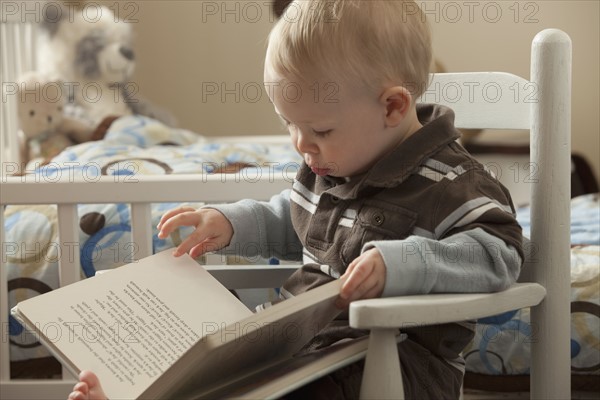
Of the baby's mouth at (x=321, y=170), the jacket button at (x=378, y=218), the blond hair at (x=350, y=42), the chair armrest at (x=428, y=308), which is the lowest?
the chair armrest at (x=428, y=308)

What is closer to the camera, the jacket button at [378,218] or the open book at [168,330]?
the open book at [168,330]

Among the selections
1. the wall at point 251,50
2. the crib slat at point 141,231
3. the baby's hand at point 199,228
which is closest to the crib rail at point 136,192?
the crib slat at point 141,231

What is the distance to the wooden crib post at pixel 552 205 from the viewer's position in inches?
34.6

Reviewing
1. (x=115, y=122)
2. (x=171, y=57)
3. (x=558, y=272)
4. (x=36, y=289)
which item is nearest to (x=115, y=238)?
(x=36, y=289)

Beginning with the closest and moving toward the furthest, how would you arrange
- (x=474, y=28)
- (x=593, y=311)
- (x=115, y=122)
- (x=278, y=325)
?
(x=278, y=325), (x=593, y=311), (x=115, y=122), (x=474, y=28)

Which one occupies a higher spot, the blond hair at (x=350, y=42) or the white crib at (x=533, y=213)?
the blond hair at (x=350, y=42)

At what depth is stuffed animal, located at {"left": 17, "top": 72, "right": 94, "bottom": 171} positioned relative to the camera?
235cm

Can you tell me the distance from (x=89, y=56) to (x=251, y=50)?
0.80m

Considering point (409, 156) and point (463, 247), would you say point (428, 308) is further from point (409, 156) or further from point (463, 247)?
point (409, 156)

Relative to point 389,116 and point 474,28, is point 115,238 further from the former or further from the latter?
point 474,28

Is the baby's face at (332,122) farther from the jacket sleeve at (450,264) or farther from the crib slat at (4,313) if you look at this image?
the crib slat at (4,313)

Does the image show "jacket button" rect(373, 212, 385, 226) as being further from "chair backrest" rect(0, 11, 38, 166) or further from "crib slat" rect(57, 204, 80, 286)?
"chair backrest" rect(0, 11, 38, 166)

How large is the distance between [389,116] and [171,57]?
2529 mm

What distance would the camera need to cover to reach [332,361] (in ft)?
2.37
